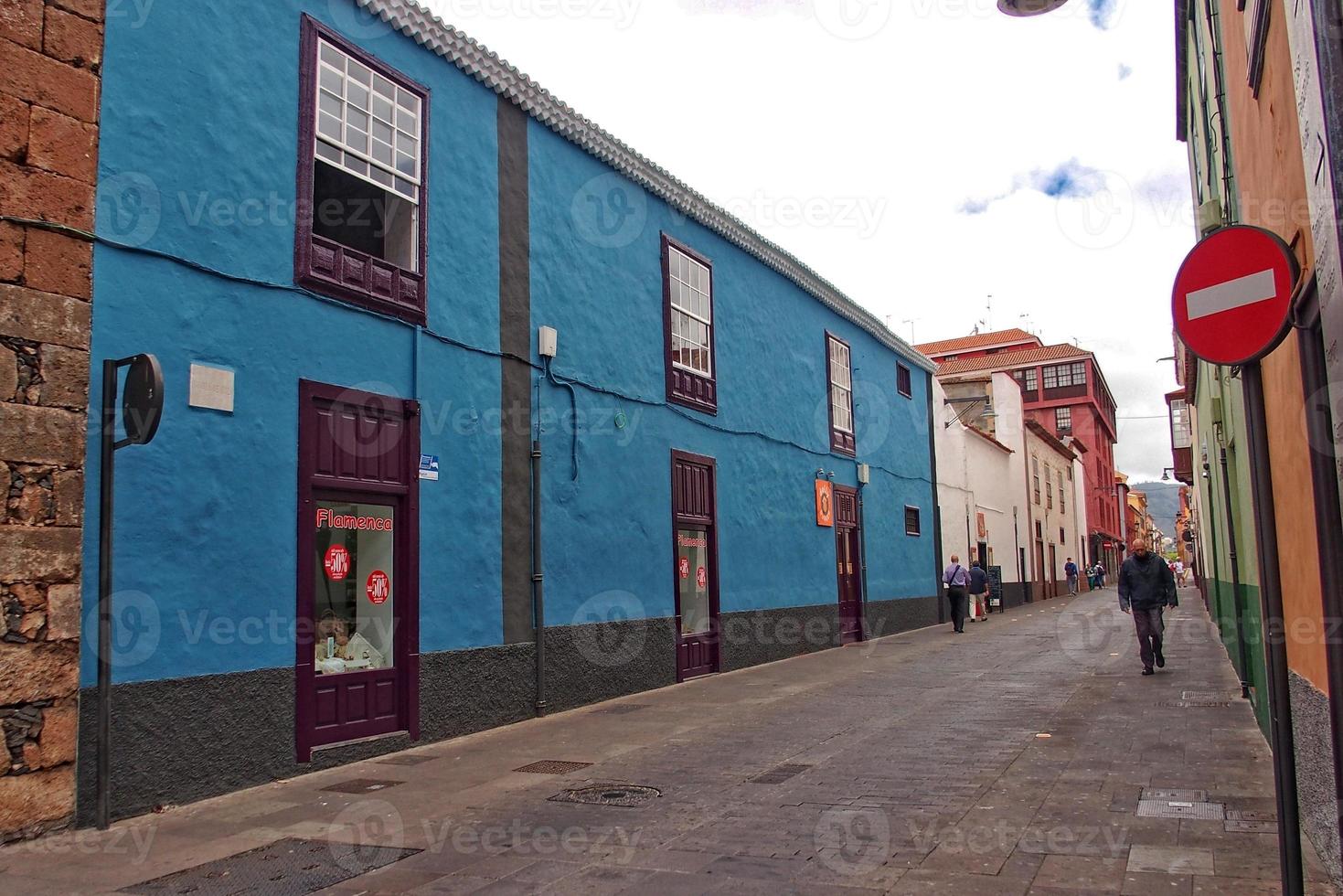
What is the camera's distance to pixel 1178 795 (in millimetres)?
6227

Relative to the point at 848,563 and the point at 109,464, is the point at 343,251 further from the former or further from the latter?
the point at 848,563

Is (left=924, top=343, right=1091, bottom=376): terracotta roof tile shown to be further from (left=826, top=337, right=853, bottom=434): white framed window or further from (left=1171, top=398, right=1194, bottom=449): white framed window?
(left=826, top=337, right=853, bottom=434): white framed window

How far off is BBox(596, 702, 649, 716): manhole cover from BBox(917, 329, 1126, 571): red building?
170ft

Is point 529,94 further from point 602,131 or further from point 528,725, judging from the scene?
point 528,725

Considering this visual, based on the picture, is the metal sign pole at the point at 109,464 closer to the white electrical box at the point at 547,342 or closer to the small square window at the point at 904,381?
the white electrical box at the point at 547,342

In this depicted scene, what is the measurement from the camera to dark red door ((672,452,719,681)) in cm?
1336

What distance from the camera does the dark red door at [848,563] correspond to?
18.9 meters

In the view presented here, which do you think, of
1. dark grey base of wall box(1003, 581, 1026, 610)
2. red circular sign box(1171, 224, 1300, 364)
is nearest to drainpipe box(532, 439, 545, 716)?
red circular sign box(1171, 224, 1300, 364)

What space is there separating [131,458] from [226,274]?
1.59 meters

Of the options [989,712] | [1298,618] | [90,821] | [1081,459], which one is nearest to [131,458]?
[90,821]

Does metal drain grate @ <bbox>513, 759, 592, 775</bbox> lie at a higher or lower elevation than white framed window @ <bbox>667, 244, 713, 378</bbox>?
lower

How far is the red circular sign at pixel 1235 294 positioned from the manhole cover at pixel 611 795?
4448mm

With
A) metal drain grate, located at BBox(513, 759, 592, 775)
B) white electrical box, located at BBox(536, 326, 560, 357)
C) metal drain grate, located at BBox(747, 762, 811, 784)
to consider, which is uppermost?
white electrical box, located at BBox(536, 326, 560, 357)

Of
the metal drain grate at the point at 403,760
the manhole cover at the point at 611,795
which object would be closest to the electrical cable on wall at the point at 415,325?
the metal drain grate at the point at 403,760
